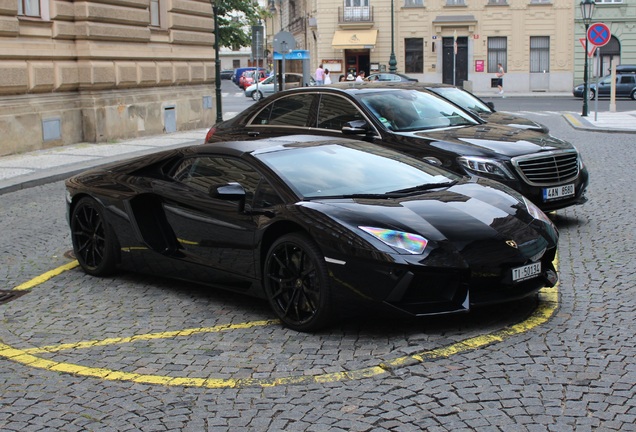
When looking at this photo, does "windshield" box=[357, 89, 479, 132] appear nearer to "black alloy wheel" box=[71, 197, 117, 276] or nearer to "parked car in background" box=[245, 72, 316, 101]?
"black alloy wheel" box=[71, 197, 117, 276]

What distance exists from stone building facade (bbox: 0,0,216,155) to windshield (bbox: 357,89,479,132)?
914cm

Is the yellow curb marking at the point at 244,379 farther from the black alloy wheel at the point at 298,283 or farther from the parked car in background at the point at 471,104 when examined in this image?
the parked car in background at the point at 471,104

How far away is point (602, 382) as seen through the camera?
180 inches

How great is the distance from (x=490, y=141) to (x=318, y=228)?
14.0 feet

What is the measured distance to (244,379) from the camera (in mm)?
4848

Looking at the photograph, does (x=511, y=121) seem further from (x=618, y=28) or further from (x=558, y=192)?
(x=618, y=28)

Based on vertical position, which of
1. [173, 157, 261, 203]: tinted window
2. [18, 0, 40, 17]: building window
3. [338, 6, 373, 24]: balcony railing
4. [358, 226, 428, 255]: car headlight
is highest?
[338, 6, 373, 24]: balcony railing

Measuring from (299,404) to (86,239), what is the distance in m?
3.76

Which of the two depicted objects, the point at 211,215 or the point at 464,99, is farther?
the point at 464,99

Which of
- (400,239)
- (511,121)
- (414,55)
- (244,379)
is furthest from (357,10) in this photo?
(244,379)

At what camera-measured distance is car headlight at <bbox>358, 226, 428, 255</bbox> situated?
5.34 meters

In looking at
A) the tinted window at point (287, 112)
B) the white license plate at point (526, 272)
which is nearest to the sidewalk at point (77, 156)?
the tinted window at point (287, 112)

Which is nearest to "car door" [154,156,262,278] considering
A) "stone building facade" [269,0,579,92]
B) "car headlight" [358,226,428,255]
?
"car headlight" [358,226,428,255]

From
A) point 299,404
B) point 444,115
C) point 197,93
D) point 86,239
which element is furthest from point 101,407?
point 197,93
